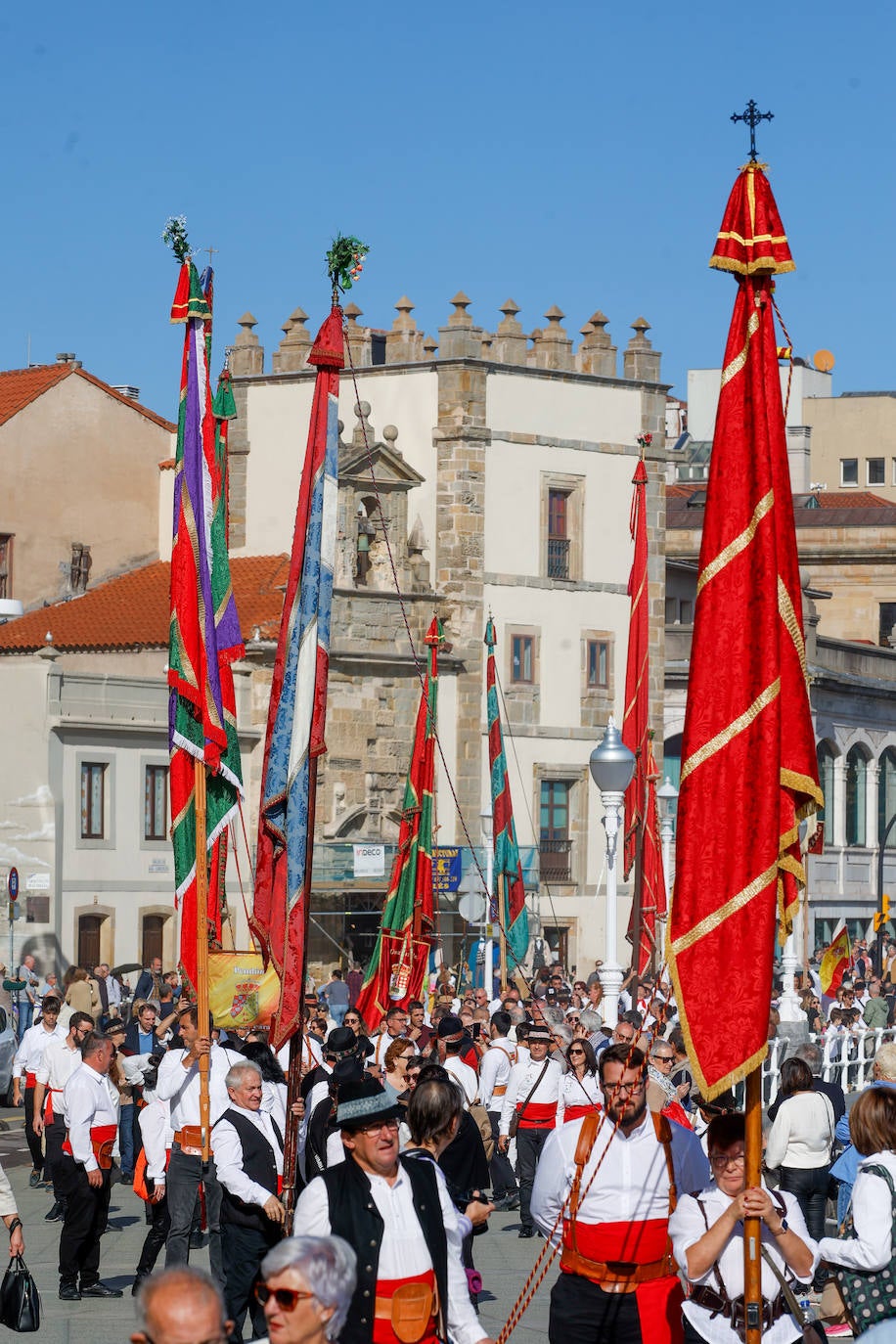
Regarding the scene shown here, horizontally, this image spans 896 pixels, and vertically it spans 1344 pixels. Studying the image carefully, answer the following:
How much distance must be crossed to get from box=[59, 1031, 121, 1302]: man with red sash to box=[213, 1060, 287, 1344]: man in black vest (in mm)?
3374

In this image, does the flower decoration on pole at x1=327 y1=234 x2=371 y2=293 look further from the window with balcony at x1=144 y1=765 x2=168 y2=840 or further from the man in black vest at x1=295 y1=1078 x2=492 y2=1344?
the window with balcony at x1=144 y1=765 x2=168 y2=840

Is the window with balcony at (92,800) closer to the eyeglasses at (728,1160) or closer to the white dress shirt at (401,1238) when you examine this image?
the eyeglasses at (728,1160)

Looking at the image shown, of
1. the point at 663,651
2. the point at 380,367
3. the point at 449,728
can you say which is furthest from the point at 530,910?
the point at 380,367

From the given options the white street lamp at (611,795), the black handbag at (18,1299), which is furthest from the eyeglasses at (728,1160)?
the white street lamp at (611,795)

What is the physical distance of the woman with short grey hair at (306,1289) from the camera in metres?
5.58

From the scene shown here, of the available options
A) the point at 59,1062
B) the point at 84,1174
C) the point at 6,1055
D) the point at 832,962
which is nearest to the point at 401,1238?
the point at 84,1174

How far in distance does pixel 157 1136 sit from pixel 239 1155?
3063mm

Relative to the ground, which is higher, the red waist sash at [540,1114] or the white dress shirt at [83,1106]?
the white dress shirt at [83,1106]

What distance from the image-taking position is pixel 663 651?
5319 centimetres

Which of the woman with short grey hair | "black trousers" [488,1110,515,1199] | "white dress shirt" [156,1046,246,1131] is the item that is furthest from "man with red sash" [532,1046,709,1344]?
"black trousers" [488,1110,515,1199]

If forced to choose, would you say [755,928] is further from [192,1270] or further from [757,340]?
[192,1270]

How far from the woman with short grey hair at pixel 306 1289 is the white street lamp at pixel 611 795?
13907 millimetres

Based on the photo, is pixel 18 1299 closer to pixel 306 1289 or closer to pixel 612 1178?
pixel 612 1178

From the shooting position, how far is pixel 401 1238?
7.34 meters
